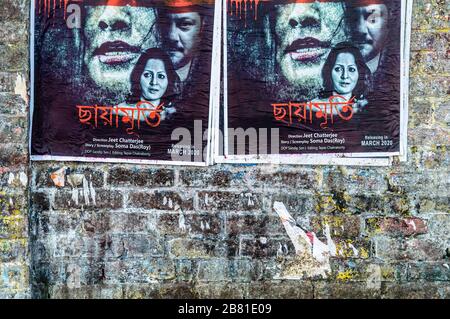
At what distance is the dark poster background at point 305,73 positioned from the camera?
4.89 metres

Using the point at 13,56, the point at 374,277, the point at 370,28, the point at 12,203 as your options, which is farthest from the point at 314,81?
the point at 12,203

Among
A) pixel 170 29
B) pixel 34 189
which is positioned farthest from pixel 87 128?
pixel 170 29

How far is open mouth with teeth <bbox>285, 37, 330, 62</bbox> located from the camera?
4.90 m

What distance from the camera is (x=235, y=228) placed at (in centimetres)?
498

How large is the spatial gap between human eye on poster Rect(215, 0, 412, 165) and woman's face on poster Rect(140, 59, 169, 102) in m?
0.47

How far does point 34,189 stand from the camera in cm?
499

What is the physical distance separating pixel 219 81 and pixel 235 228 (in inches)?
44.4

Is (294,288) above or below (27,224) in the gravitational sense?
below

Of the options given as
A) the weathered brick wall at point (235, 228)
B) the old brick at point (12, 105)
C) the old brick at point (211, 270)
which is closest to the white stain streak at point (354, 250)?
the weathered brick wall at point (235, 228)

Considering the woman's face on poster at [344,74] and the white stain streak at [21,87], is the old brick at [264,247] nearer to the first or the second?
the woman's face on poster at [344,74]

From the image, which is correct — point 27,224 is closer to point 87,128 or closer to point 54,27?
point 87,128

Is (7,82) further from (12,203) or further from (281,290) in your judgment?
(281,290)
